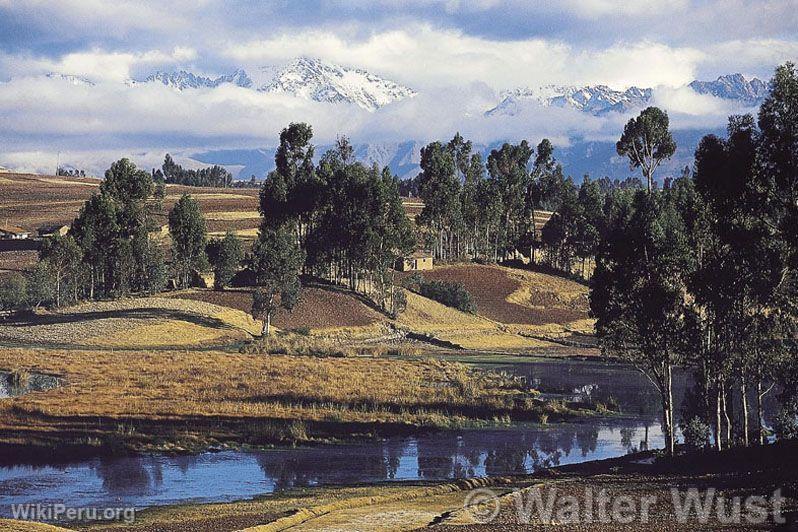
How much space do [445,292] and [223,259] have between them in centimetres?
3034

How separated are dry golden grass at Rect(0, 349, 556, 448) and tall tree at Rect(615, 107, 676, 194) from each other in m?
23.1

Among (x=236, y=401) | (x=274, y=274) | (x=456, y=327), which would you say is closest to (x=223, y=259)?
(x=274, y=274)

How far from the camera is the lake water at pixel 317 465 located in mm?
36688

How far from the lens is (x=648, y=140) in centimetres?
8394

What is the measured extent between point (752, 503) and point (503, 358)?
7276cm

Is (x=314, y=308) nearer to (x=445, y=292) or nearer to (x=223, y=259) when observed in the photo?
(x=223, y=259)

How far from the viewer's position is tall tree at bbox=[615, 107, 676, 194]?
273 feet

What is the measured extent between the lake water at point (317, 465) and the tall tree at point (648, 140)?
1159 inches

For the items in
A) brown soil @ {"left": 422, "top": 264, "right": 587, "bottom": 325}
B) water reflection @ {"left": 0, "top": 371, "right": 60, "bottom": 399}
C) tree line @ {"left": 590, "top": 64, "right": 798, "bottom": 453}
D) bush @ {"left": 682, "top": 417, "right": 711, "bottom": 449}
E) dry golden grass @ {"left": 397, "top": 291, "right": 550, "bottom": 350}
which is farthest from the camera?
brown soil @ {"left": 422, "top": 264, "right": 587, "bottom": 325}

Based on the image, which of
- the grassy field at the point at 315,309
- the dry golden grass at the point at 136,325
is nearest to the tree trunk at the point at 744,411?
the dry golden grass at the point at 136,325

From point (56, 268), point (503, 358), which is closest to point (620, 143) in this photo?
point (503, 358)

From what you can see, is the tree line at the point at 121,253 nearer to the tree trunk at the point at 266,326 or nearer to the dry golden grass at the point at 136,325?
the dry golden grass at the point at 136,325

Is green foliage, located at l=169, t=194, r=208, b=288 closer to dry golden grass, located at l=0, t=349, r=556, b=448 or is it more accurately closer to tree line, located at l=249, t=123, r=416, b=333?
tree line, located at l=249, t=123, r=416, b=333

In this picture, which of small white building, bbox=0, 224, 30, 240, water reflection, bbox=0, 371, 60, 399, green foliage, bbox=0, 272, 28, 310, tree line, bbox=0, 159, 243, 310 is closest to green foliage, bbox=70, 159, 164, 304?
tree line, bbox=0, 159, 243, 310
